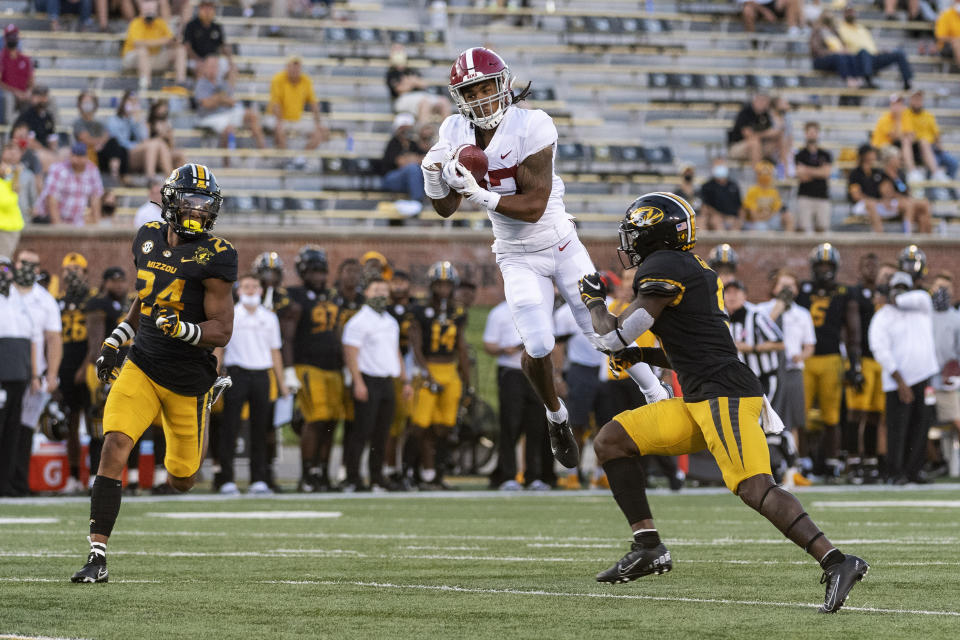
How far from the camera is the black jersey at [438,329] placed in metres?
15.5

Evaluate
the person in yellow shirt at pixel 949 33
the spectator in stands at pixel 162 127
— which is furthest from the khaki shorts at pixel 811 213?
the spectator in stands at pixel 162 127

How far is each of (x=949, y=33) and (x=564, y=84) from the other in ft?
22.4

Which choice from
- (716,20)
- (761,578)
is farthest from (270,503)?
(716,20)

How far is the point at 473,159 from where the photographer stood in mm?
7949

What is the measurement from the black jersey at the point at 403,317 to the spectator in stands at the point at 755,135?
8000mm


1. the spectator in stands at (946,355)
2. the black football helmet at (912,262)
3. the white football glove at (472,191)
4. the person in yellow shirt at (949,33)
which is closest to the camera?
the white football glove at (472,191)

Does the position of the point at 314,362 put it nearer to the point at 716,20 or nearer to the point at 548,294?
the point at 548,294

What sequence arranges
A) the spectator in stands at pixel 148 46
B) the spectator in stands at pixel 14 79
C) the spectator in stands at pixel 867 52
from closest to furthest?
the spectator in stands at pixel 14 79 < the spectator in stands at pixel 148 46 < the spectator in stands at pixel 867 52

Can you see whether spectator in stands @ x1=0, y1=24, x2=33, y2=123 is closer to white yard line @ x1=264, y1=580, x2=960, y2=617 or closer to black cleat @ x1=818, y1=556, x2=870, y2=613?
white yard line @ x1=264, y1=580, x2=960, y2=617

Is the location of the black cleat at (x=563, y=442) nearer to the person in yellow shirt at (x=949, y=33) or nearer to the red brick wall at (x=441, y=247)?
the red brick wall at (x=441, y=247)

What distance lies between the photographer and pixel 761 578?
7207mm

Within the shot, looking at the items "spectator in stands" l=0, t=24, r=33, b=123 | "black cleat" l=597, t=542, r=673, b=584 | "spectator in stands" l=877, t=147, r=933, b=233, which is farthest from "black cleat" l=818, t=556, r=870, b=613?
"spectator in stands" l=877, t=147, r=933, b=233

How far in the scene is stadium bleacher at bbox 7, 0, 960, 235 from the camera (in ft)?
67.7

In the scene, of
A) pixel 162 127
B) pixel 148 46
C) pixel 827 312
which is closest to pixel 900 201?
pixel 827 312
